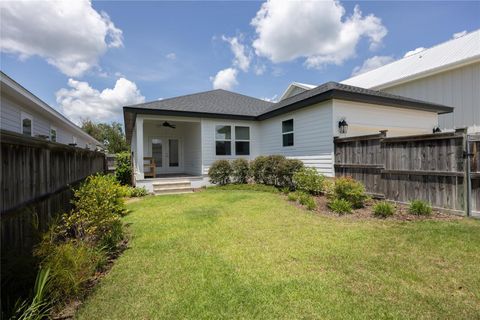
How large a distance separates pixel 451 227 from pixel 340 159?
398 cm

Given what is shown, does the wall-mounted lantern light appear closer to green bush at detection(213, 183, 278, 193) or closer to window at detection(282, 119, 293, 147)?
window at detection(282, 119, 293, 147)

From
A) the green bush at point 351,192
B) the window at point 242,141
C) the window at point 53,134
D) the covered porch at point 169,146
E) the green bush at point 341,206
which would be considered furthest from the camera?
the covered porch at point 169,146

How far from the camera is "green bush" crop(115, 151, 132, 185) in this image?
37.3ft

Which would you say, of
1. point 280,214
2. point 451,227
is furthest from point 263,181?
point 451,227

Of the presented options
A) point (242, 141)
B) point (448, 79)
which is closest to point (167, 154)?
point (242, 141)

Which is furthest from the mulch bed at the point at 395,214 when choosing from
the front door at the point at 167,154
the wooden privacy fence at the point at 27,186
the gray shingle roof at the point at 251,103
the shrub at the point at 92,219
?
the front door at the point at 167,154

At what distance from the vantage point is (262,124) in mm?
12516

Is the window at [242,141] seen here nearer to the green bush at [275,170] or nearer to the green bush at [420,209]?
the green bush at [275,170]

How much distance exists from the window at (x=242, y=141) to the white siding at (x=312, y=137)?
1.78 metres

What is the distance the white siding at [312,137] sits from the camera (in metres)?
8.47

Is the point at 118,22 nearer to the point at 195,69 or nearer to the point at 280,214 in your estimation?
the point at 195,69

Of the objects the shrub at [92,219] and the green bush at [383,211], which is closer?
the shrub at [92,219]

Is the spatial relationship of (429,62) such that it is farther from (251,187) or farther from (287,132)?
(251,187)

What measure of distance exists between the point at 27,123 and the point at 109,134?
4629cm
